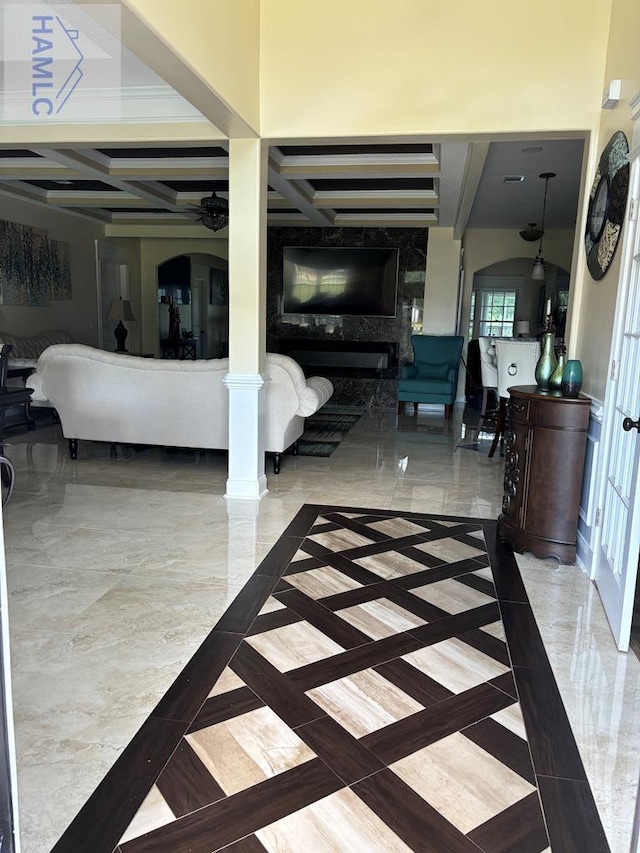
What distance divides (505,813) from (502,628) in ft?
3.28

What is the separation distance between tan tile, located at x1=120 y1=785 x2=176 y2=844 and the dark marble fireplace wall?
25.5 feet

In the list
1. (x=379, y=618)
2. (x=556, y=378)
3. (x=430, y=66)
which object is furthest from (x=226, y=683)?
(x=430, y=66)

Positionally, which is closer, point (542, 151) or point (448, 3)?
point (448, 3)

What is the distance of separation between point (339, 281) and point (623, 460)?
7.10 metres

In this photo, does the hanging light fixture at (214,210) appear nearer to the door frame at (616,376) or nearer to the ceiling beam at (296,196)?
the ceiling beam at (296,196)

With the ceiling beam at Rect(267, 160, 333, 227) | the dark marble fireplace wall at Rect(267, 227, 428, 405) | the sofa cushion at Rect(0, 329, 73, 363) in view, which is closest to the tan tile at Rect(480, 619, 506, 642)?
the ceiling beam at Rect(267, 160, 333, 227)

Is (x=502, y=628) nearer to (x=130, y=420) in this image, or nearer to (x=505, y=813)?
(x=505, y=813)

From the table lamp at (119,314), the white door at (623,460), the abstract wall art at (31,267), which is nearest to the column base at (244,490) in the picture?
the white door at (623,460)

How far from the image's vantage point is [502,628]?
2416mm

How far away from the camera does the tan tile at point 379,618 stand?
93.0 inches

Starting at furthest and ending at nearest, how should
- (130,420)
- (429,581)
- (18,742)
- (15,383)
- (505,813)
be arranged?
(15,383) < (130,420) < (429,581) < (18,742) < (505,813)

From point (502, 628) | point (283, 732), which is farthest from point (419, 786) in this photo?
point (502, 628)

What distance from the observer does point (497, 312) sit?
11.0 metres

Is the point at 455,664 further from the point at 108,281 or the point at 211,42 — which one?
the point at 108,281
